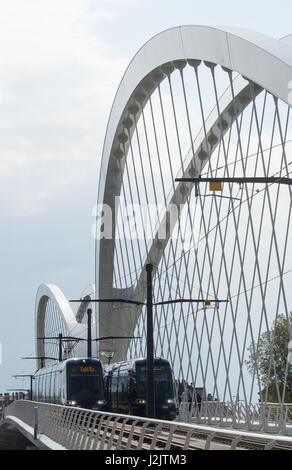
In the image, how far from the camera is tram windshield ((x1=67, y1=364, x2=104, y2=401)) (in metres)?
39.6

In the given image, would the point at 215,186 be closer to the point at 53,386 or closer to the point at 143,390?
the point at 143,390

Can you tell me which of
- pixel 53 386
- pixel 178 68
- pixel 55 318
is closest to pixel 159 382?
pixel 53 386

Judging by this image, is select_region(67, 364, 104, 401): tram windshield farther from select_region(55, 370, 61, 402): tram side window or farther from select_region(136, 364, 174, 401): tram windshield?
select_region(136, 364, 174, 401): tram windshield

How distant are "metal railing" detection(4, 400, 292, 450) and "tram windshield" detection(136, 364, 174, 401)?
4.86 m

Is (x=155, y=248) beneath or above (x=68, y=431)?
above

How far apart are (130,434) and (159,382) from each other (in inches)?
904

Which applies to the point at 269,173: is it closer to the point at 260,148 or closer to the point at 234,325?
the point at 260,148

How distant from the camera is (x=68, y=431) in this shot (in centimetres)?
2269

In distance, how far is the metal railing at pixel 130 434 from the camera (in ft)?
32.3

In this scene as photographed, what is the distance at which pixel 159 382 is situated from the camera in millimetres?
37000

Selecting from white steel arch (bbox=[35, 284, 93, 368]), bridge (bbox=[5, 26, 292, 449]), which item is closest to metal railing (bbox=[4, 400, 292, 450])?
bridge (bbox=[5, 26, 292, 449])

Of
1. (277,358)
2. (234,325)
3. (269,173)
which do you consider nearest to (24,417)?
(277,358)

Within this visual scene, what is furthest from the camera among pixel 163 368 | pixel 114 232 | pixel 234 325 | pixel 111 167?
pixel 114 232
